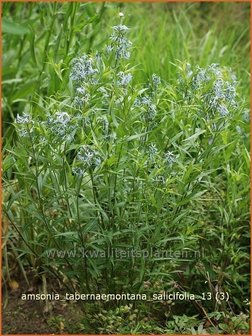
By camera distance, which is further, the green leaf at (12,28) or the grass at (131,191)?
the green leaf at (12,28)

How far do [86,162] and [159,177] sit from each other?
334 mm

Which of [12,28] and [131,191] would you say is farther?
[12,28]

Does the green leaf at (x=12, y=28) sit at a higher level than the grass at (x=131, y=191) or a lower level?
higher

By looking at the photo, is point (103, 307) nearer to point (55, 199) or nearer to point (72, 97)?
point (55, 199)

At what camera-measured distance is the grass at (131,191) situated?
2781mm

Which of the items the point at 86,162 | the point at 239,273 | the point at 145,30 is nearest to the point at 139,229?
the point at 86,162

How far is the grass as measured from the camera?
9.12 ft

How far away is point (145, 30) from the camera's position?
5.04 m

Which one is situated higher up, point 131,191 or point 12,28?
point 12,28

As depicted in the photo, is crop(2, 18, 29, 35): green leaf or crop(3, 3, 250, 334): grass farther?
crop(2, 18, 29, 35): green leaf

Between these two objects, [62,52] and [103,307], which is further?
[62,52]

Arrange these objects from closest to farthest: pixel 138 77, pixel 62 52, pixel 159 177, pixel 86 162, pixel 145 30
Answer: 1. pixel 86 162
2. pixel 159 177
3. pixel 62 52
4. pixel 138 77
5. pixel 145 30

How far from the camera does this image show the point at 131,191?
2.89m

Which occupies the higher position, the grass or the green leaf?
the green leaf
